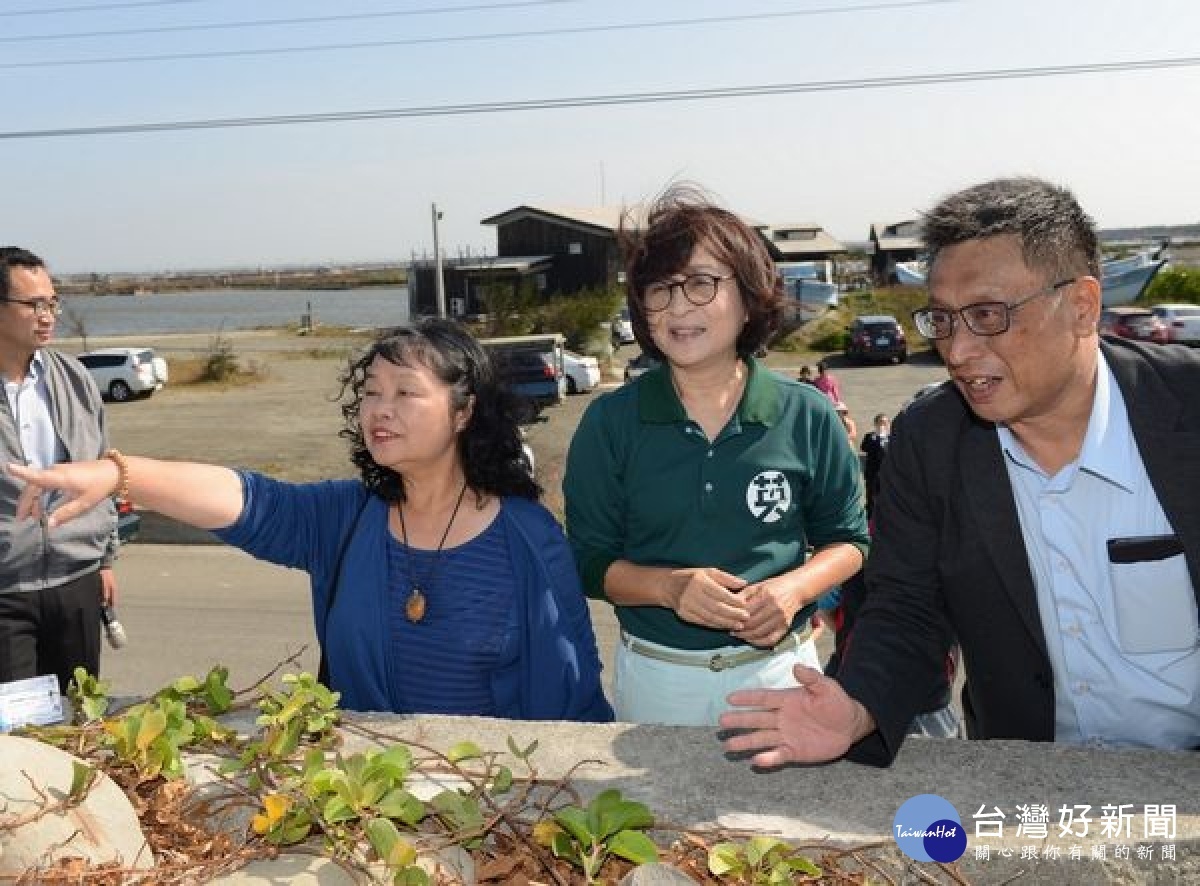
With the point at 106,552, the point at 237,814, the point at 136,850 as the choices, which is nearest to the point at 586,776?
the point at 237,814

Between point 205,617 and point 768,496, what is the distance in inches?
270

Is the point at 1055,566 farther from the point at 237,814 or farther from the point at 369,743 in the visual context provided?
the point at 237,814

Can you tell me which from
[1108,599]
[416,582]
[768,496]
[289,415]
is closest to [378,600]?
[416,582]

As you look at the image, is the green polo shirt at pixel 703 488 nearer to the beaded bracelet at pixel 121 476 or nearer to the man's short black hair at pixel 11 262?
the beaded bracelet at pixel 121 476

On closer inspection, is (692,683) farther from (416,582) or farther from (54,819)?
(54,819)

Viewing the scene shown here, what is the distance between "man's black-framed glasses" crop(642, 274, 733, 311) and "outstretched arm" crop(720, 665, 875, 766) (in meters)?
1.07

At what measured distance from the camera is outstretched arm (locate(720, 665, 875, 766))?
6.70 feet

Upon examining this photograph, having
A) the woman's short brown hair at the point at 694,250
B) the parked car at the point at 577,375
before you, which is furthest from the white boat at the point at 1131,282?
the woman's short brown hair at the point at 694,250

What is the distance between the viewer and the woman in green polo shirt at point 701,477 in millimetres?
2820

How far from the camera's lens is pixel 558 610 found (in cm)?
269

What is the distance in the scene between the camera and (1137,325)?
31.9 metres

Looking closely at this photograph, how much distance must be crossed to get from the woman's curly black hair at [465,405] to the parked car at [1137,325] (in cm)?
3101

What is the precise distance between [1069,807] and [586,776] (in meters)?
0.82

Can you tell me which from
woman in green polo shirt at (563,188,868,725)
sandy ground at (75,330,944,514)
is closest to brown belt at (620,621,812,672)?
woman in green polo shirt at (563,188,868,725)
